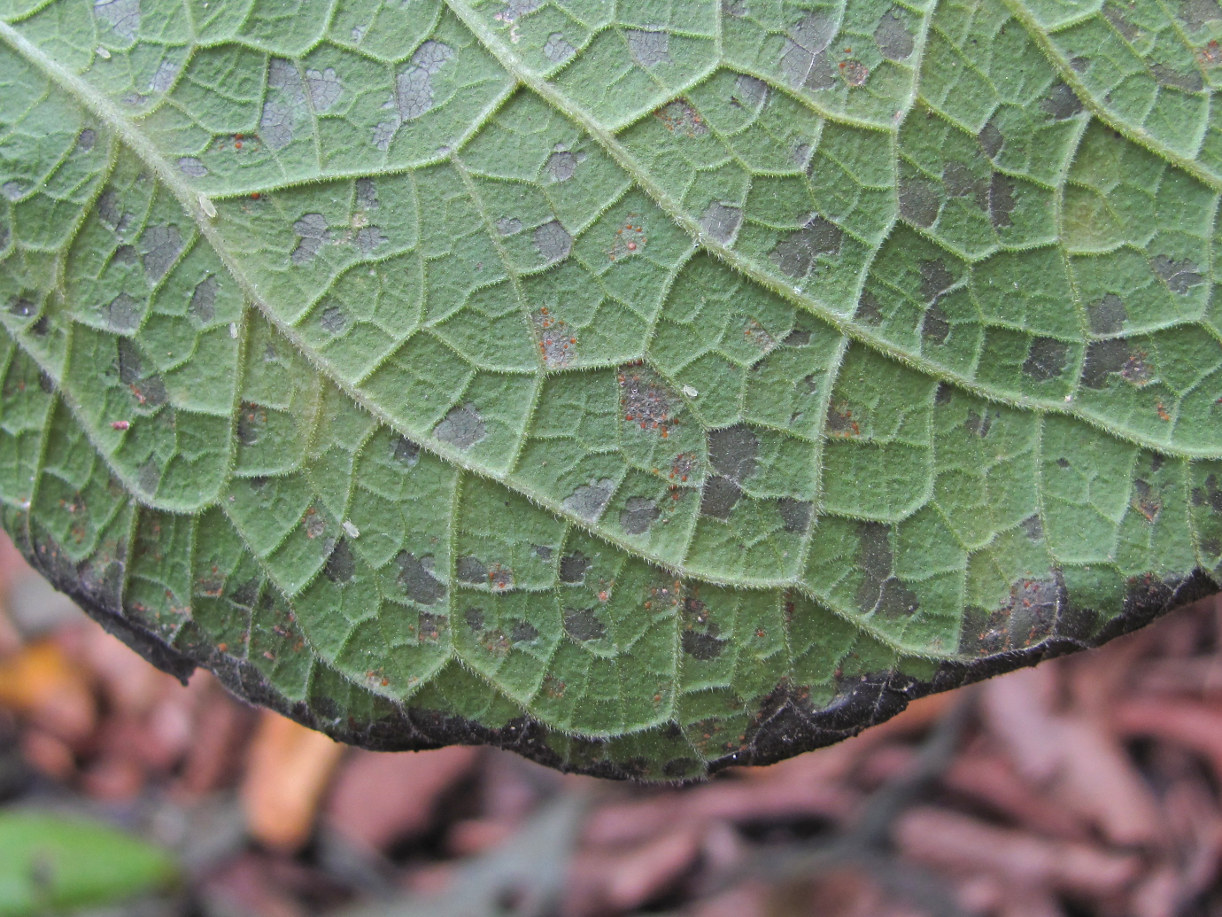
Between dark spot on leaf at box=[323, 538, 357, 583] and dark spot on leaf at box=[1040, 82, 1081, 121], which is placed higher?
dark spot on leaf at box=[1040, 82, 1081, 121]

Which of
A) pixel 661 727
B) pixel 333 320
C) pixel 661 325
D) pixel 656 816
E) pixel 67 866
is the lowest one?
pixel 656 816

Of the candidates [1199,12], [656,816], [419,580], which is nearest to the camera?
[1199,12]

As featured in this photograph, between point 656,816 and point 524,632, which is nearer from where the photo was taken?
point 524,632

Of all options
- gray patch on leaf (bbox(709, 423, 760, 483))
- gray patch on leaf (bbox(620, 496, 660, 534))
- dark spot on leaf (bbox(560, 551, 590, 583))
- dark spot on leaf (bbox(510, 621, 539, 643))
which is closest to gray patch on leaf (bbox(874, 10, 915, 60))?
gray patch on leaf (bbox(709, 423, 760, 483))

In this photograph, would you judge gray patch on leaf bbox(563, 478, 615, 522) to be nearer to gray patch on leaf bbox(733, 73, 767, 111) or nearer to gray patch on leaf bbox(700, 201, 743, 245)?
gray patch on leaf bbox(700, 201, 743, 245)

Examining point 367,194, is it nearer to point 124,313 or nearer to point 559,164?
point 559,164

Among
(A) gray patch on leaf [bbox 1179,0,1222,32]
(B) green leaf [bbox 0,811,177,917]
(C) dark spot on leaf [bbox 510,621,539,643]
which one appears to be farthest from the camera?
(B) green leaf [bbox 0,811,177,917]

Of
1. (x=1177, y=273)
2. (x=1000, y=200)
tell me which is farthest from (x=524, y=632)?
(x=1177, y=273)
